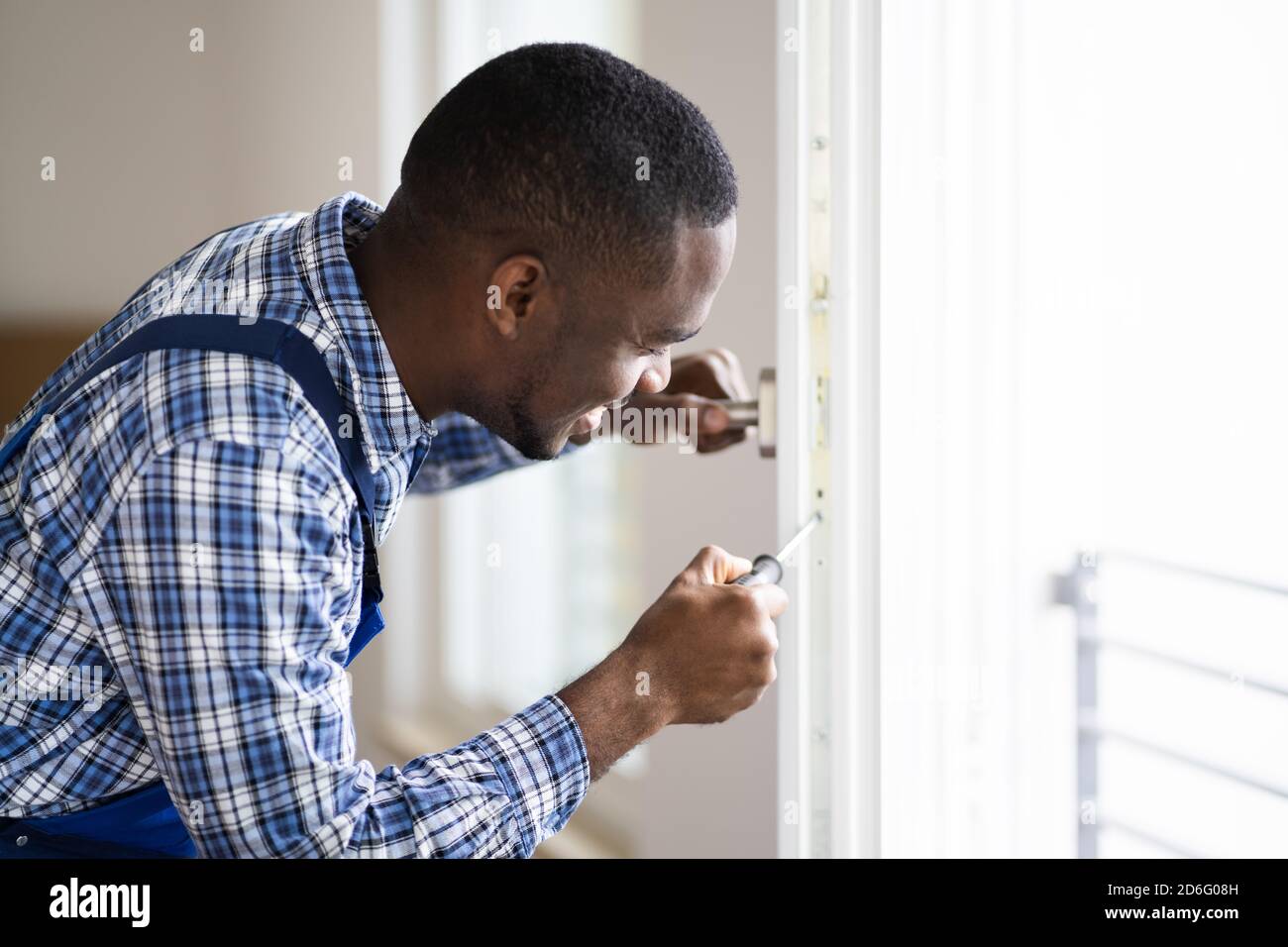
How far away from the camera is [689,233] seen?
625 mm

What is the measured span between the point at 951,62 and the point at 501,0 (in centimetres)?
114

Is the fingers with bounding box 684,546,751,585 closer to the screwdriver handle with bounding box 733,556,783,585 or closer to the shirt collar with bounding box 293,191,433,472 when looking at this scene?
the screwdriver handle with bounding box 733,556,783,585

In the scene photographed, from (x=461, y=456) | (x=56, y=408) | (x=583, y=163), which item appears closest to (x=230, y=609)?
(x=56, y=408)

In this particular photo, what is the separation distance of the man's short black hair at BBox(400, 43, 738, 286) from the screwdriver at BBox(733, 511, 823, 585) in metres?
0.20

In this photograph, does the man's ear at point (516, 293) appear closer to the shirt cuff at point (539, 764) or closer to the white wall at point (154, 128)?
the shirt cuff at point (539, 764)

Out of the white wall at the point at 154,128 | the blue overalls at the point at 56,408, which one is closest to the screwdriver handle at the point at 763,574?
the blue overalls at the point at 56,408

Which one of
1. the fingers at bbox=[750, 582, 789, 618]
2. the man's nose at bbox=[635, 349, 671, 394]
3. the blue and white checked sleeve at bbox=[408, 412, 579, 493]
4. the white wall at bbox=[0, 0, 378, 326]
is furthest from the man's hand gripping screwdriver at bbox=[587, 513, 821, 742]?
the white wall at bbox=[0, 0, 378, 326]

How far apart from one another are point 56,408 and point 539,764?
1.06 ft

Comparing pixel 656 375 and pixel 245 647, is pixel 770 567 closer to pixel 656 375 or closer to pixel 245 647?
pixel 656 375

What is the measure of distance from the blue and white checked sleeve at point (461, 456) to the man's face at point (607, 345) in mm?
185

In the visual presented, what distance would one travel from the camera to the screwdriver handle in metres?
0.71

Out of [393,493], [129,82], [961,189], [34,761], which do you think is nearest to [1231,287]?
[961,189]

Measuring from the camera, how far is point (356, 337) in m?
0.63
